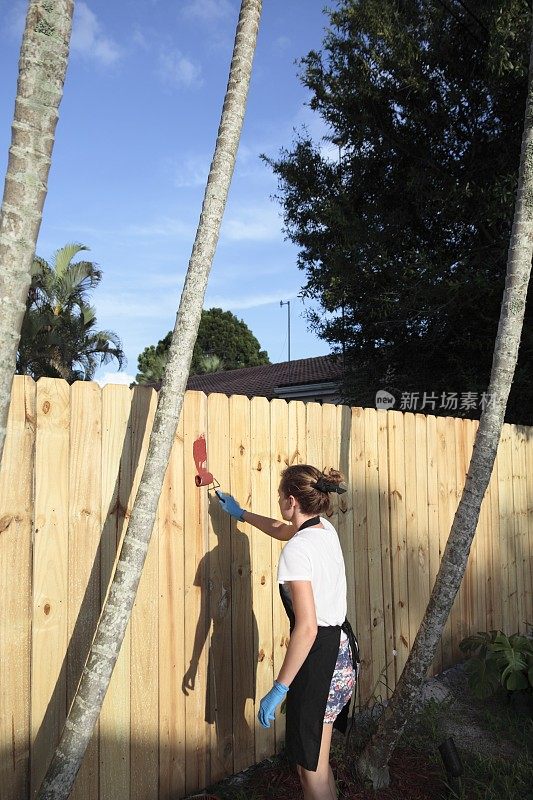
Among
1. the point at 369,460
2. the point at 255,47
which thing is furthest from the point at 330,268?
the point at 255,47

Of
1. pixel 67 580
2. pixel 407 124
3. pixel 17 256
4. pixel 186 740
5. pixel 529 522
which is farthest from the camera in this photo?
pixel 407 124

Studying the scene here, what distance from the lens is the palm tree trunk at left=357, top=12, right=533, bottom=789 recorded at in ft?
11.9

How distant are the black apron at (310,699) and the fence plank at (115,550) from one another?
0.79 m

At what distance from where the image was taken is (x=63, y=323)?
28.7m

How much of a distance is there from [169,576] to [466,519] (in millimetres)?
1686

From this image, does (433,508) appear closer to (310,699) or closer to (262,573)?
(262,573)

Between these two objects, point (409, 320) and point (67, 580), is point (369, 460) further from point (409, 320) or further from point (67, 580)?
point (409, 320)

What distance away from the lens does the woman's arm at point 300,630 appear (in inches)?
105

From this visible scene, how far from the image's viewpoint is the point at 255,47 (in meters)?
3.09

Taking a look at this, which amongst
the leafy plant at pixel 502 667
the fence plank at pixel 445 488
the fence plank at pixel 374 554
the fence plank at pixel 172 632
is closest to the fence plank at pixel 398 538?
the fence plank at pixel 374 554

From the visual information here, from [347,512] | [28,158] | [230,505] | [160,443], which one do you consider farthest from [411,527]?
[28,158]

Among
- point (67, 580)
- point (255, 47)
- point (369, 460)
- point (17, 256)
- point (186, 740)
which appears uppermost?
point (255, 47)

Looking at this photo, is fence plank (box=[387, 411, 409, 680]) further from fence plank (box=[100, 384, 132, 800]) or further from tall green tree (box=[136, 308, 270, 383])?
tall green tree (box=[136, 308, 270, 383])

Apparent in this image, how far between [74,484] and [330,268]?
9.88 metres
